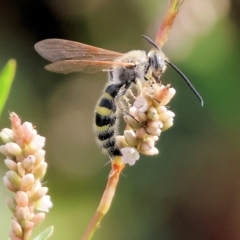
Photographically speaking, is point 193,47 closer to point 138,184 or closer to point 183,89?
point 183,89

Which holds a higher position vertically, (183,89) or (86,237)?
(183,89)

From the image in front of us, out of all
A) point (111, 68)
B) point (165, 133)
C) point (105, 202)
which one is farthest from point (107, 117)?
point (165, 133)

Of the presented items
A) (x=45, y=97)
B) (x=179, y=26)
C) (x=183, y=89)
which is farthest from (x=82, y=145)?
(x=179, y=26)

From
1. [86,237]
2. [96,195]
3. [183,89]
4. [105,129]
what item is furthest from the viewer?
[183,89]

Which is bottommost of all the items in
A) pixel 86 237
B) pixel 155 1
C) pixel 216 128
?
pixel 86 237

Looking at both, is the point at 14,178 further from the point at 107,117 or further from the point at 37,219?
the point at 107,117

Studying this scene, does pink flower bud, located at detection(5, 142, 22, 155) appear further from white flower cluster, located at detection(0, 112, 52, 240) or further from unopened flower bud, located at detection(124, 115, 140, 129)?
unopened flower bud, located at detection(124, 115, 140, 129)
